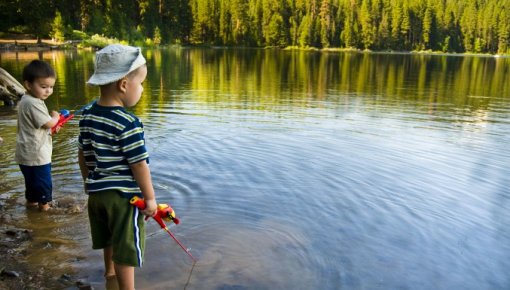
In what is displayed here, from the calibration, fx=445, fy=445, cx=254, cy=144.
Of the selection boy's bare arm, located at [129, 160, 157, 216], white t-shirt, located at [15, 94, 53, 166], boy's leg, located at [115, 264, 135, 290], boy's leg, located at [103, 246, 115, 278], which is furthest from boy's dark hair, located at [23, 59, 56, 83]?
boy's leg, located at [115, 264, 135, 290]

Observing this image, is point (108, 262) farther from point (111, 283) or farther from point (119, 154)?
point (119, 154)

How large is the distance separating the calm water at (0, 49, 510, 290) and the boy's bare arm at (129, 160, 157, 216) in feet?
4.16

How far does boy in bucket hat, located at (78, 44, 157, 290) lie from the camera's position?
3234 millimetres

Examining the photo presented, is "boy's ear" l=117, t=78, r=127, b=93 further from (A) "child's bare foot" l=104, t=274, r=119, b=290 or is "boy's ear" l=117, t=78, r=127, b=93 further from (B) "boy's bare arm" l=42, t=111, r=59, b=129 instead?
(B) "boy's bare arm" l=42, t=111, r=59, b=129

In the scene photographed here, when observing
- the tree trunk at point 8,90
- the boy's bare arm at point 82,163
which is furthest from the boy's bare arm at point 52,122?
the tree trunk at point 8,90

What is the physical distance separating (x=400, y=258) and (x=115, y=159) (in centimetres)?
359

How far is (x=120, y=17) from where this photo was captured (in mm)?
91188

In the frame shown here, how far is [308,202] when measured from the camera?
275 inches

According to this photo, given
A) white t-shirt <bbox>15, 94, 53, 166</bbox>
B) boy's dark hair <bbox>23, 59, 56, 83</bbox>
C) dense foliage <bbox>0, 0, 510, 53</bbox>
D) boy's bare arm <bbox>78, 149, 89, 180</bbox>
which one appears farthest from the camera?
dense foliage <bbox>0, 0, 510, 53</bbox>

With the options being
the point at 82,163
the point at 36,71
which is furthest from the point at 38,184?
the point at 82,163

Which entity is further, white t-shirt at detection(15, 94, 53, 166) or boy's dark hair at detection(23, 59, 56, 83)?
white t-shirt at detection(15, 94, 53, 166)

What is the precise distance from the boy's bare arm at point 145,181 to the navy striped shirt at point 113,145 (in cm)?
5

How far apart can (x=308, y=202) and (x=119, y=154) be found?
4.22m

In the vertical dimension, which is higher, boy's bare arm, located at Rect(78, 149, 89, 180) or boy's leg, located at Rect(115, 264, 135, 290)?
boy's bare arm, located at Rect(78, 149, 89, 180)
